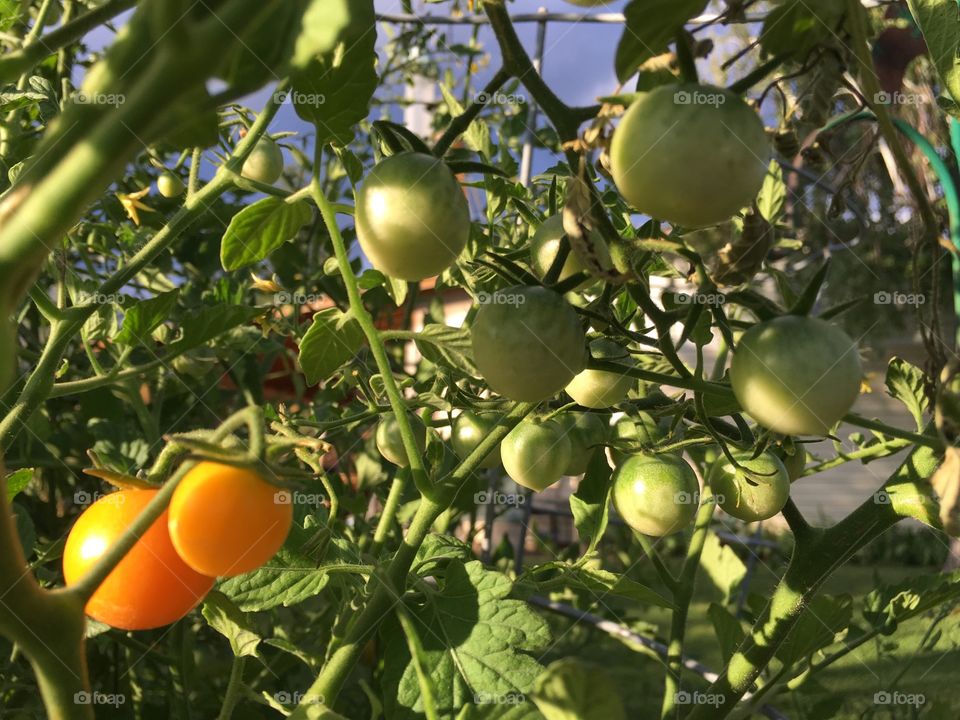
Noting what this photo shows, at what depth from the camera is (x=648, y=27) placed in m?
0.26

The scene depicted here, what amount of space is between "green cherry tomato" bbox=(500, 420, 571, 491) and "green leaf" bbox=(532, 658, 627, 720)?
0.27 metres

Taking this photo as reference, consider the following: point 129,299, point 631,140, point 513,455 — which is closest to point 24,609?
point 631,140

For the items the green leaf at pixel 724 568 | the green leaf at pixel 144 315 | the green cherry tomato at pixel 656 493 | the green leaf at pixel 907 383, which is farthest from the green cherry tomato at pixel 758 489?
the green leaf at pixel 724 568

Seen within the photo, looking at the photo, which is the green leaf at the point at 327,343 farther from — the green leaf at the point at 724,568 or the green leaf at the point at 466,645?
the green leaf at the point at 724,568

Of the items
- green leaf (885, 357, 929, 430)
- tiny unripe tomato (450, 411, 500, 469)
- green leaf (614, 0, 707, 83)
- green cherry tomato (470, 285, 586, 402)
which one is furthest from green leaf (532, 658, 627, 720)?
green leaf (885, 357, 929, 430)

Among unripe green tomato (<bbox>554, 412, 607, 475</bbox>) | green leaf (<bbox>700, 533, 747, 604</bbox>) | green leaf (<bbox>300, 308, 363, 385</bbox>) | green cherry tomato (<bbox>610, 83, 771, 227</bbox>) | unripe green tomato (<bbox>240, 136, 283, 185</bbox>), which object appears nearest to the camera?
green cherry tomato (<bbox>610, 83, 771, 227</bbox>)

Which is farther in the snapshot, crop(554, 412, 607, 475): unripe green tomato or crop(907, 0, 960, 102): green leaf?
crop(554, 412, 607, 475): unripe green tomato

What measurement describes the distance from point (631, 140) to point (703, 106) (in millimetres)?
24

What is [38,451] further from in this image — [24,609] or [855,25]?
[855,25]

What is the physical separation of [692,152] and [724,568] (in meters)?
0.97

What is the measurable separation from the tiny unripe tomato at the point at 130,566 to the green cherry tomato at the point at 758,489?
1.13 ft

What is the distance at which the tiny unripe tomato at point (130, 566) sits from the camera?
33 cm

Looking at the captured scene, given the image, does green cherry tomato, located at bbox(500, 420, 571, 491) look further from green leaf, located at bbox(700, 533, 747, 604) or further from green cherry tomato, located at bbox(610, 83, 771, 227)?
green leaf, located at bbox(700, 533, 747, 604)

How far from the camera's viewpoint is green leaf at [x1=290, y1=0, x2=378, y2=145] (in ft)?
1.17
